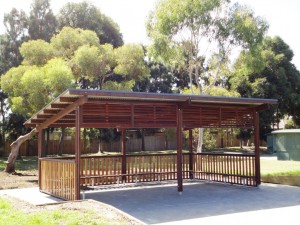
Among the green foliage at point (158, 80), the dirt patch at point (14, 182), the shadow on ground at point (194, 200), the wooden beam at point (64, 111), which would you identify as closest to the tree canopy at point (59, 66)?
the dirt patch at point (14, 182)

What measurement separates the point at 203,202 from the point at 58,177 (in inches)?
156

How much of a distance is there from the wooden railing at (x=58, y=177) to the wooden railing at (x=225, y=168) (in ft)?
19.1

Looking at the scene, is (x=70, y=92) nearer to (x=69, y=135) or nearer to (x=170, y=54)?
(x=170, y=54)

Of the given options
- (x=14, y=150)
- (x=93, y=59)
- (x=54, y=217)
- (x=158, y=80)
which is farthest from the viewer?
(x=158, y=80)

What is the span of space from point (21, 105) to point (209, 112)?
11073mm

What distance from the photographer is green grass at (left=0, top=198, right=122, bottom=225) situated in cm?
637

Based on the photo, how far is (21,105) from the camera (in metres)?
19.5

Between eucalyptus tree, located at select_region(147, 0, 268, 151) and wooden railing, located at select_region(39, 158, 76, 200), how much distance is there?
14218mm

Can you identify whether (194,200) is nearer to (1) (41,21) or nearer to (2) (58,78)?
(2) (58,78)

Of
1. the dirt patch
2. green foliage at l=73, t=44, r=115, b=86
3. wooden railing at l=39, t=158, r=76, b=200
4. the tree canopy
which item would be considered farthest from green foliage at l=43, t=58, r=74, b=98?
wooden railing at l=39, t=158, r=76, b=200

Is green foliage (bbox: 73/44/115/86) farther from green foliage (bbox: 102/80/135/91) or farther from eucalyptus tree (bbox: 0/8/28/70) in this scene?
eucalyptus tree (bbox: 0/8/28/70)

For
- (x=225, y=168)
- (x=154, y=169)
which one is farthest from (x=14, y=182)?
(x=225, y=168)

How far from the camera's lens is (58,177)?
33.8 ft

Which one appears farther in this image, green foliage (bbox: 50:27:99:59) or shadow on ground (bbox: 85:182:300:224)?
green foliage (bbox: 50:27:99:59)
